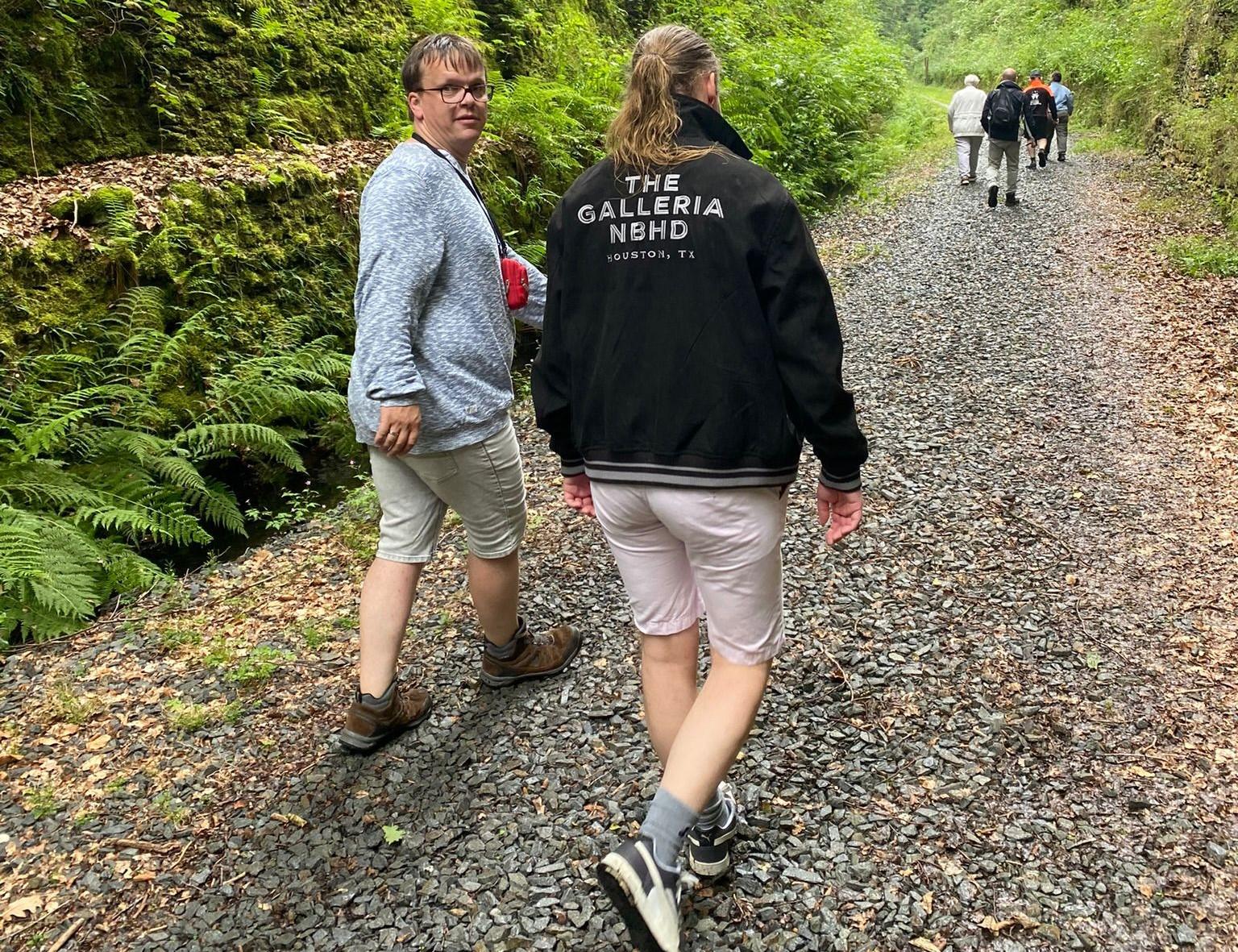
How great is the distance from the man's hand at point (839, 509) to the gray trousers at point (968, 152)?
14.1 meters

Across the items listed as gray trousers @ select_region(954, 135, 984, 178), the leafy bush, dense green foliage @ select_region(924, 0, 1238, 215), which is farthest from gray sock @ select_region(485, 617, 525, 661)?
gray trousers @ select_region(954, 135, 984, 178)

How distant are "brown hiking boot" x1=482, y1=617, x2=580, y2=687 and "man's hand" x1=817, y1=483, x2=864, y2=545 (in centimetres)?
167

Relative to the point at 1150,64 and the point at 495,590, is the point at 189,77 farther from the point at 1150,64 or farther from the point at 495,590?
the point at 1150,64

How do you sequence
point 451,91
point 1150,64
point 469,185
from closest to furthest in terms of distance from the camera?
point 451,91, point 469,185, point 1150,64

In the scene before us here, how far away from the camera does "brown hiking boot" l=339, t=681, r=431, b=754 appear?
3059mm

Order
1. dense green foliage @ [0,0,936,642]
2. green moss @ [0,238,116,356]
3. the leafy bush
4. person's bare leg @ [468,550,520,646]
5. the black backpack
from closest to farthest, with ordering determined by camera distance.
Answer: person's bare leg @ [468,550,520,646]
dense green foliage @ [0,0,936,642]
green moss @ [0,238,116,356]
the leafy bush
the black backpack

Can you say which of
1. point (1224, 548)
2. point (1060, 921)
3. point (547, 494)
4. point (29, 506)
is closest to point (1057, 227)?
point (1224, 548)

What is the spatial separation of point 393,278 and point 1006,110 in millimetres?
11538

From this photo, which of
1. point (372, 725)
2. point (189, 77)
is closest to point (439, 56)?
point (372, 725)

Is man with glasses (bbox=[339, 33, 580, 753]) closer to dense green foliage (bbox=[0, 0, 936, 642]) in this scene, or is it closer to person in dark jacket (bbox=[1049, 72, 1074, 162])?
dense green foliage (bbox=[0, 0, 936, 642])

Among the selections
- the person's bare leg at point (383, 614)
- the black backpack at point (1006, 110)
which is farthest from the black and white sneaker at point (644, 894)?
the black backpack at point (1006, 110)

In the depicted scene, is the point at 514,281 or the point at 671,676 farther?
the point at 514,281

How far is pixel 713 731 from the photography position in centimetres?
214

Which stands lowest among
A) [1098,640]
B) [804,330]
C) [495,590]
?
[1098,640]
